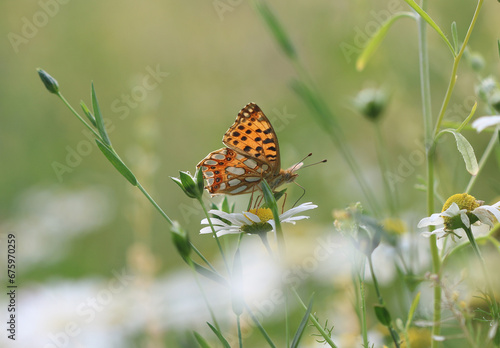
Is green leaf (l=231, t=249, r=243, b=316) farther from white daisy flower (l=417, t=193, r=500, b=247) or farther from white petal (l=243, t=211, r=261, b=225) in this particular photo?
white daisy flower (l=417, t=193, r=500, b=247)

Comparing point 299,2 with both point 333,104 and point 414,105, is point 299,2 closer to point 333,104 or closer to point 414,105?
point 333,104

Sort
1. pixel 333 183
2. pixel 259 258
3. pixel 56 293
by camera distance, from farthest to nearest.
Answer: pixel 333 183 → pixel 259 258 → pixel 56 293

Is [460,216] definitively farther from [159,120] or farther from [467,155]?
[159,120]

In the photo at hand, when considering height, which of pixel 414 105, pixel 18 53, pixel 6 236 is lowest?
pixel 414 105

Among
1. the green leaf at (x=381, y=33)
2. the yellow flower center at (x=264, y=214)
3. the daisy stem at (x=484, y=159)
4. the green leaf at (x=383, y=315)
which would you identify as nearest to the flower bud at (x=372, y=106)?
the green leaf at (x=381, y=33)

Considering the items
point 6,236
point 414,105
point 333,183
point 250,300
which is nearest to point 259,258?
point 250,300

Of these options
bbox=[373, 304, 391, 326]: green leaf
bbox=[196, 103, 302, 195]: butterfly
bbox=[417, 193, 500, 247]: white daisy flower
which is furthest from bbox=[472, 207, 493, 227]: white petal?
bbox=[196, 103, 302, 195]: butterfly

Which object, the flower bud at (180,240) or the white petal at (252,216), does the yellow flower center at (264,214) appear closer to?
the white petal at (252,216)
